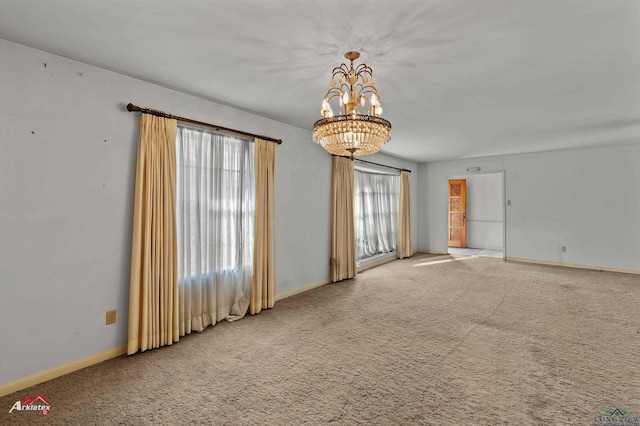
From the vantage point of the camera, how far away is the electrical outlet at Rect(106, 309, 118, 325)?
8.66ft

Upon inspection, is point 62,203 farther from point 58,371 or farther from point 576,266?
point 576,266

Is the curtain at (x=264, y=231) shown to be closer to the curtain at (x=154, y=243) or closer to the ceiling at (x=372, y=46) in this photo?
the ceiling at (x=372, y=46)

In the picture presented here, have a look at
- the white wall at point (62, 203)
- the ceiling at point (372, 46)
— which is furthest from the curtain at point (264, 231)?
the white wall at point (62, 203)

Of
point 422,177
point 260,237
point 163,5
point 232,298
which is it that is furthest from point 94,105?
point 422,177

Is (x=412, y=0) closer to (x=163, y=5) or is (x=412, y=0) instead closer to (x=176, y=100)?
(x=163, y=5)

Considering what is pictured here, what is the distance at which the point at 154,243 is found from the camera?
2.79 meters

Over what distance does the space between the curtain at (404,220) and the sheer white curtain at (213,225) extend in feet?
14.8

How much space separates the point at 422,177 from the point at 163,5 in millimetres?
7444

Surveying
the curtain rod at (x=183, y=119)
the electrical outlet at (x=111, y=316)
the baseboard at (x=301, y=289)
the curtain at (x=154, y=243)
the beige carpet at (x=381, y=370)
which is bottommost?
the beige carpet at (x=381, y=370)

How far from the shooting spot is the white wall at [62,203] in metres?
2.19

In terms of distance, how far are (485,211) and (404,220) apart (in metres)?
3.36

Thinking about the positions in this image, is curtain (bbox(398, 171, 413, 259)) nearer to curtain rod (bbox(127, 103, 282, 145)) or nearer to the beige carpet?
the beige carpet

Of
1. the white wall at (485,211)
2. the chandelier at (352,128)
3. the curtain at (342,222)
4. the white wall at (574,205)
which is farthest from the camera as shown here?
the white wall at (485,211)

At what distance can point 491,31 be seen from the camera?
2.01m
